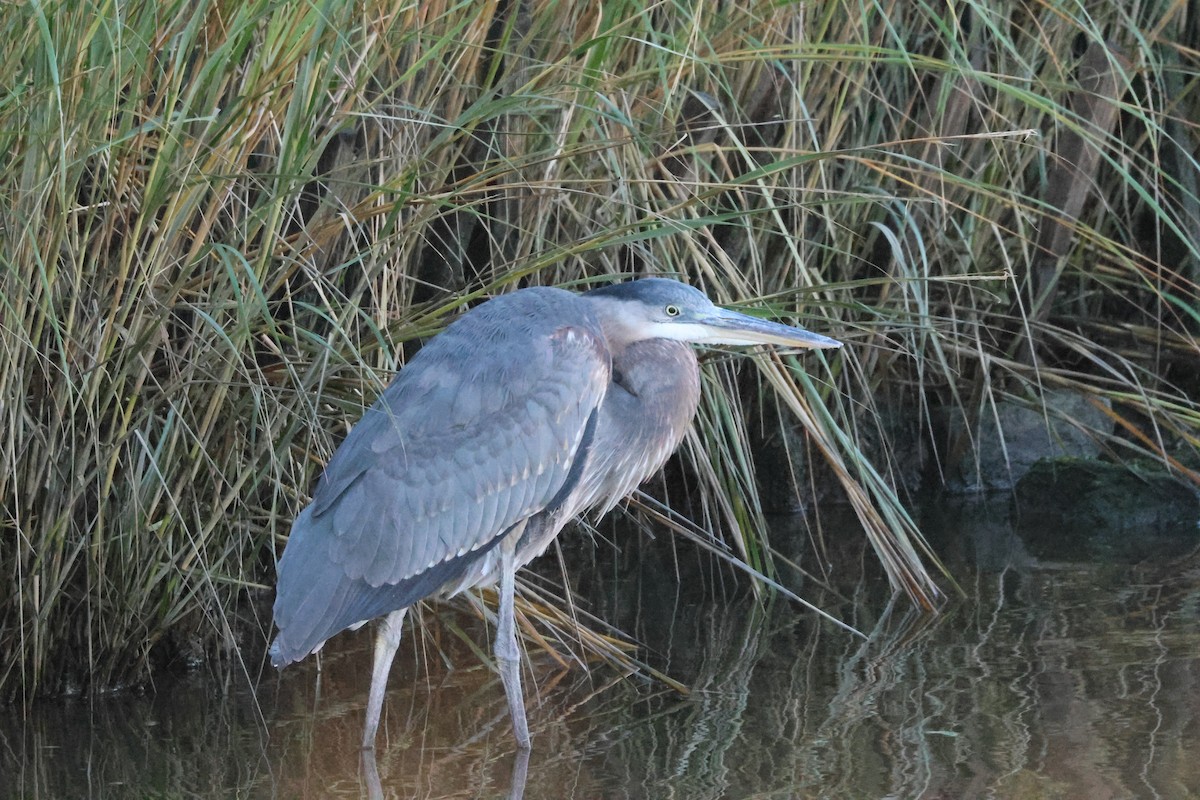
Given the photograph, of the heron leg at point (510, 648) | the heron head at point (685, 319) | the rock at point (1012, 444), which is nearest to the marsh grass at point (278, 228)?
the heron head at point (685, 319)

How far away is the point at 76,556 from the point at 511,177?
1.55 metres

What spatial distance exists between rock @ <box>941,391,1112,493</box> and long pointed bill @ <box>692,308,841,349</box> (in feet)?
7.76

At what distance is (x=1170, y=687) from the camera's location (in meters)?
3.55

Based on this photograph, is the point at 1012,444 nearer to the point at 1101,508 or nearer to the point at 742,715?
the point at 1101,508

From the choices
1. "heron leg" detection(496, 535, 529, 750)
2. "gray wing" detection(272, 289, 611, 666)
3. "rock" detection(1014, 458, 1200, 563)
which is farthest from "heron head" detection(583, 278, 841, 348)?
"rock" detection(1014, 458, 1200, 563)

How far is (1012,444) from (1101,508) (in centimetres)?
64

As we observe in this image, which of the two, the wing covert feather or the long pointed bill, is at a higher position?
the long pointed bill

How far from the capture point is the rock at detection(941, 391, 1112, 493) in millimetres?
5820

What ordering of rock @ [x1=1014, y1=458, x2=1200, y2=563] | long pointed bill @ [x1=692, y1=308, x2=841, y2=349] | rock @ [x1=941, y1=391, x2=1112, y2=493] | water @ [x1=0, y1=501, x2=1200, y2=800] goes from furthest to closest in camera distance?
rock @ [x1=941, y1=391, x2=1112, y2=493]
rock @ [x1=1014, y1=458, x2=1200, y2=563]
long pointed bill @ [x1=692, y1=308, x2=841, y2=349]
water @ [x1=0, y1=501, x2=1200, y2=800]

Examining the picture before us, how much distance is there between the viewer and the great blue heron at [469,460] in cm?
344

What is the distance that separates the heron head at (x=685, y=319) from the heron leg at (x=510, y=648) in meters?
0.62

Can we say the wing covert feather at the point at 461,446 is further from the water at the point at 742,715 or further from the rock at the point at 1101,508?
the rock at the point at 1101,508

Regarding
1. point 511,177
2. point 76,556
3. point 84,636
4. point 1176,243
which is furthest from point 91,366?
point 1176,243

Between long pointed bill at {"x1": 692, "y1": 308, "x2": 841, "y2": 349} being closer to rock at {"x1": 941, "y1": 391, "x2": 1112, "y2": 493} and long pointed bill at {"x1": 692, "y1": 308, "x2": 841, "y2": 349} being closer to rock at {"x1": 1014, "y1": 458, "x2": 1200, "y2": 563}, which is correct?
rock at {"x1": 1014, "y1": 458, "x2": 1200, "y2": 563}
